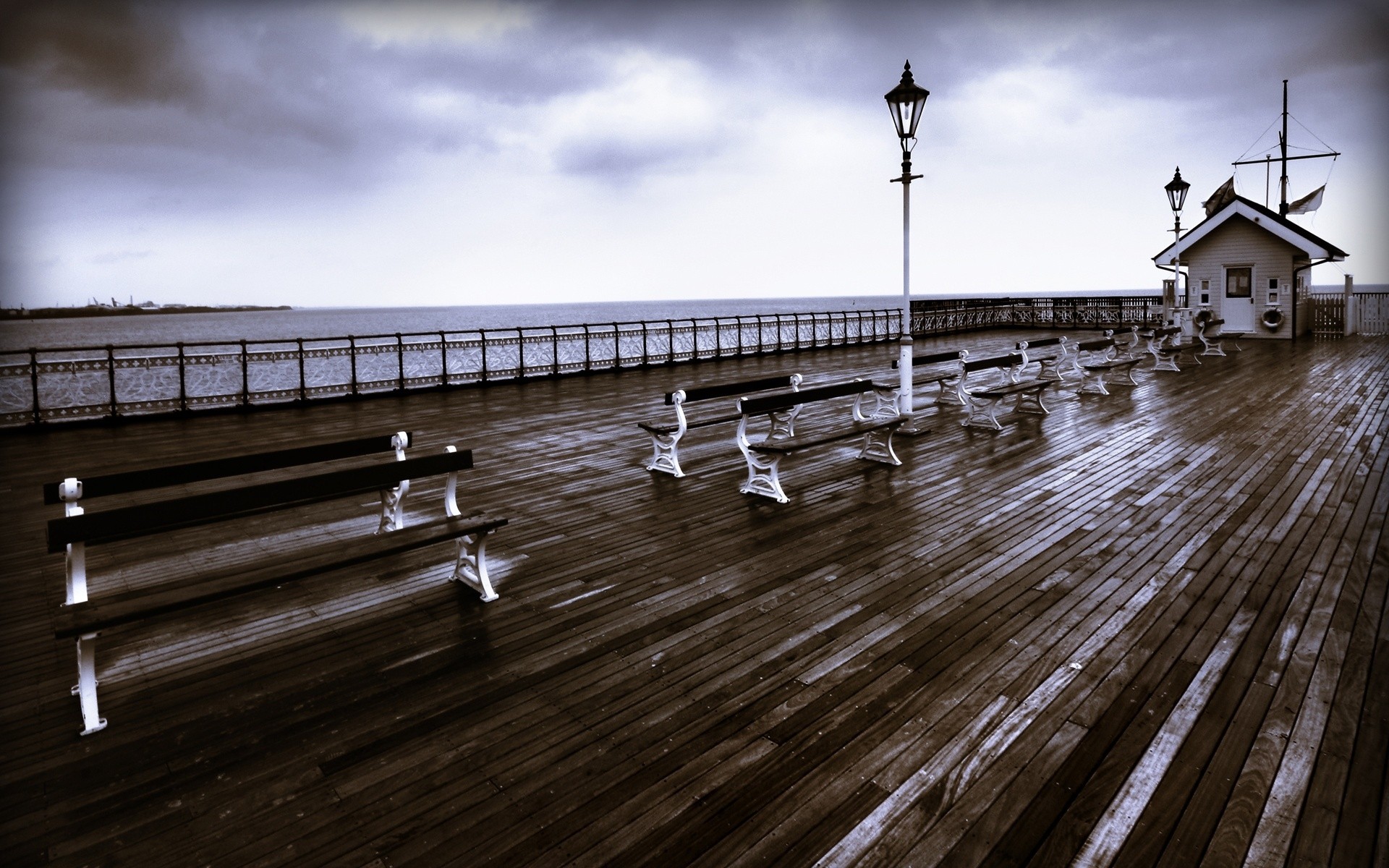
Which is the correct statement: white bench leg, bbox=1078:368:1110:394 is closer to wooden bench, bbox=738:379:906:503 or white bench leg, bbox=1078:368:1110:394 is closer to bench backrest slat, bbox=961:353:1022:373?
bench backrest slat, bbox=961:353:1022:373

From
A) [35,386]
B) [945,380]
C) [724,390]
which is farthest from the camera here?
[945,380]

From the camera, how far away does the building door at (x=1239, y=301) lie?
22.1 m

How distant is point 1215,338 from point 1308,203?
50.8 ft

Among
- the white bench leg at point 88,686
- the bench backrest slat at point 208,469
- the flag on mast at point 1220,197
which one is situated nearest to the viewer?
the white bench leg at point 88,686

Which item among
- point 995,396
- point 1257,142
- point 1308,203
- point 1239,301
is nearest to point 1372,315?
point 1239,301

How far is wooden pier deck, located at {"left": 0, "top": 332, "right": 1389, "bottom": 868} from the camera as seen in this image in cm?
234

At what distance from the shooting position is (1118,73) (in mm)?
21406

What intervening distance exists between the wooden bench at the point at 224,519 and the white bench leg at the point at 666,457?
9.69 feet

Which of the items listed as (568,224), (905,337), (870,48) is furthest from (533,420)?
(568,224)

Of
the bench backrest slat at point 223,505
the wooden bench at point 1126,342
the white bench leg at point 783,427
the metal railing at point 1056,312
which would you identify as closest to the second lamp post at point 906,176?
the white bench leg at point 783,427

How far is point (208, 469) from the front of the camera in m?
4.30

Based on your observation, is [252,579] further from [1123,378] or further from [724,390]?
[1123,378]

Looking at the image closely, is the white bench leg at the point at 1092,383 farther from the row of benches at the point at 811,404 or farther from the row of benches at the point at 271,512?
the row of benches at the point at 271,512

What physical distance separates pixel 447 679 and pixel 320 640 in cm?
95
